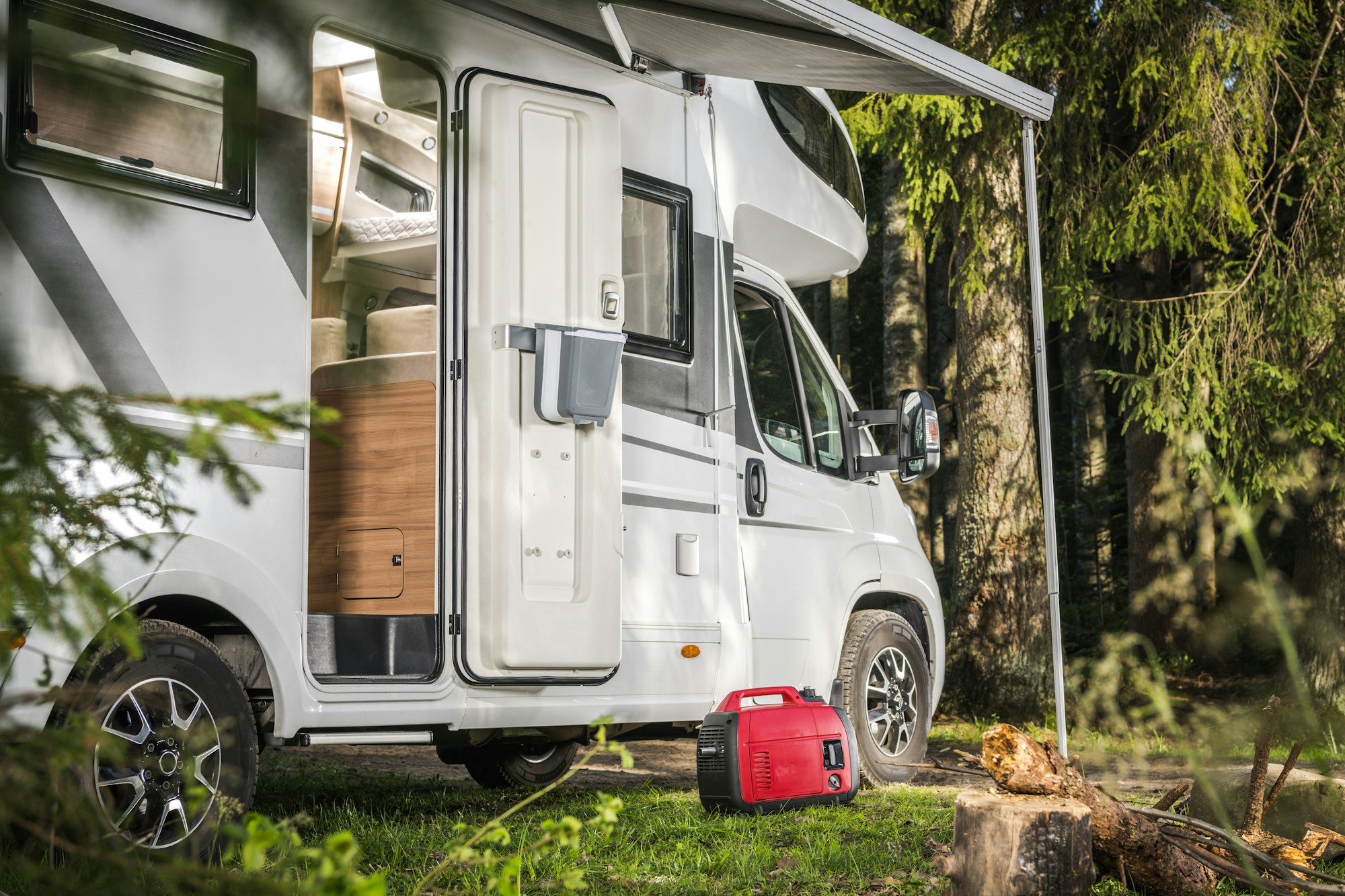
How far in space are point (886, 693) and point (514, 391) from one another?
289 centimetres

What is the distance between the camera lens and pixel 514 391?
15.0 feet

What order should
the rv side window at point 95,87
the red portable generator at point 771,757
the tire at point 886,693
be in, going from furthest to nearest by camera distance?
1. the tire at point 886,693
2. the red portable generator at point 771,757
3. the rv side window at point 95,87

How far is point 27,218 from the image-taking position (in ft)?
4.70

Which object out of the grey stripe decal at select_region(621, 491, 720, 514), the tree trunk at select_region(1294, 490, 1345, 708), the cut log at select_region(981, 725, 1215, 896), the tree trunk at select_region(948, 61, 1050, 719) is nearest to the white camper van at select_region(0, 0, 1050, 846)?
the grey stripe decal at select_region(621, 491, 720, 514)

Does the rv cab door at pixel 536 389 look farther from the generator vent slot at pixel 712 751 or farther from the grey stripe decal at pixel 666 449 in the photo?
the generator vent slot at pixel 712 751

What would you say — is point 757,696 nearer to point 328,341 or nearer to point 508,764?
point 508,764

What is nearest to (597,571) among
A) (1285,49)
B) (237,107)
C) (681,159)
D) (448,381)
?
(448,381)

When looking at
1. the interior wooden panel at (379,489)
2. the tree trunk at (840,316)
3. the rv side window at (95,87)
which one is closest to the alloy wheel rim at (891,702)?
the interior wooden panel at (379,489)

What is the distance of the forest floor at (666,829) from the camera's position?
381cm

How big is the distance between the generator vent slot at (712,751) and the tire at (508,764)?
62.3 inches

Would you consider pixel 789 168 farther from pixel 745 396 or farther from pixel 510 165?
pixel 510 165

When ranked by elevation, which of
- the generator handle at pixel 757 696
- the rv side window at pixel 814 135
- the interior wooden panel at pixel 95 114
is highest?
the rv side window at pixel 814 135

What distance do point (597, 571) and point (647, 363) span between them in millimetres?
957

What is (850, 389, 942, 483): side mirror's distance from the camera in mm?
6273
